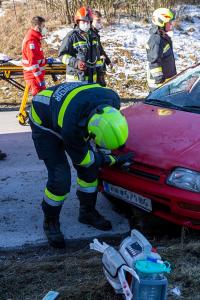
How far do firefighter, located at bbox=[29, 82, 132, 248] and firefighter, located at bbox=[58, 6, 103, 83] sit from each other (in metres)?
3.31

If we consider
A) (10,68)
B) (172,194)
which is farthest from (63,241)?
(10,68)

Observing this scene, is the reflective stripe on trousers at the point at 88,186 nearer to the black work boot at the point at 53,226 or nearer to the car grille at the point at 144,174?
the black work boot at the point at 53,226

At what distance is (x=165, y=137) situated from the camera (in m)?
4.24

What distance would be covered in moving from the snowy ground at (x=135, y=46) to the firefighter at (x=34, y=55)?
129 inches

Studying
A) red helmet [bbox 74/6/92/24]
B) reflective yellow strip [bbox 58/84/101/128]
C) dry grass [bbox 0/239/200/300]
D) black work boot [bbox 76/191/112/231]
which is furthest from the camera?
red helmet [bbox 74/6/92/24]

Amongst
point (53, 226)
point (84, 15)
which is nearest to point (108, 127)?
point (53, 226)

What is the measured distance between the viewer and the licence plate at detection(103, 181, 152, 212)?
4.09m

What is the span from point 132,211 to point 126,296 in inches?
79.4

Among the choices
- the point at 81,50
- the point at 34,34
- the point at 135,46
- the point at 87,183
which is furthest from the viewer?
the point at 135,46

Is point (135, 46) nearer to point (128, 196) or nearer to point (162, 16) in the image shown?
point (162, 16)

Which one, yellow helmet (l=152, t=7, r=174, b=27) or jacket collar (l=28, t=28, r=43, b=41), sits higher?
yellow helmet (l=152, t=7, r=174, b=27)

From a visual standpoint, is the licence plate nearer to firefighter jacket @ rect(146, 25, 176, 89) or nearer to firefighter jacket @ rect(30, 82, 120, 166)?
firefighter jacket @ rect(30, 82, 120, 166)

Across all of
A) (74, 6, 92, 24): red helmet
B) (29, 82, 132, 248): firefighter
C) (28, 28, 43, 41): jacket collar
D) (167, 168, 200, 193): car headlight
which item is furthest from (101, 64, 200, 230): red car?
(28, 28, 43, 41): jacket collar

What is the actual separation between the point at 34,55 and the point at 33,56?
0.09ft
